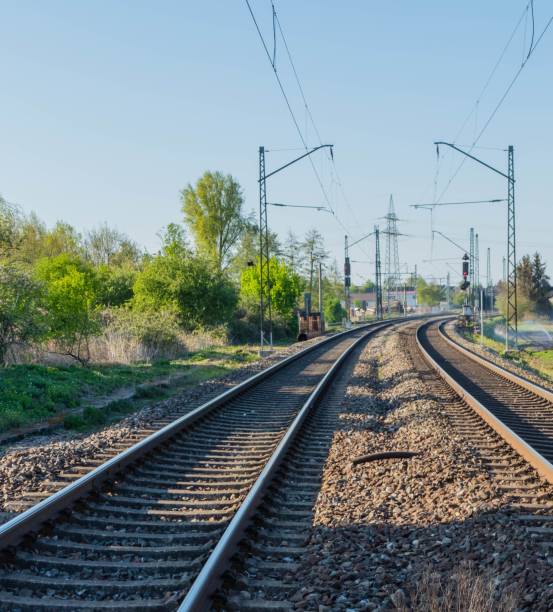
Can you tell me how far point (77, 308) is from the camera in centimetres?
2145

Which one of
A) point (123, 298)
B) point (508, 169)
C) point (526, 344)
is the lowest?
point (526, 344)

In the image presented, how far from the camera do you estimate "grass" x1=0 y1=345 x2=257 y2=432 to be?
39.4 ft

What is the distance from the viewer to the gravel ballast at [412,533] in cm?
443

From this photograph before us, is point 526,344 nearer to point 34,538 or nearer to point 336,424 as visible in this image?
point 336,424

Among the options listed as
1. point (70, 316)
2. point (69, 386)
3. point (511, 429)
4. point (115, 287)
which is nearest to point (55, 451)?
point (511, 429)

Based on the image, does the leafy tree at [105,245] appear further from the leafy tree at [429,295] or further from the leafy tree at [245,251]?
the leafy tree at [429,295]

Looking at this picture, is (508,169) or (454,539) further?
(508,169)

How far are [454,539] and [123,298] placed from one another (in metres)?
43.6

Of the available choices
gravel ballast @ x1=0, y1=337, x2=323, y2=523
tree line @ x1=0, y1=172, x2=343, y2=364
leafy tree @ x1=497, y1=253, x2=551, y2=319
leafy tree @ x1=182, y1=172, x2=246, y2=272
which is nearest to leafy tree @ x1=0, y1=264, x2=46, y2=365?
tree line @ x1=0, y1=172, x2=343, y2=364

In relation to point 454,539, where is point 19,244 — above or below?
above

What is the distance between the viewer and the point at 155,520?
6.08m

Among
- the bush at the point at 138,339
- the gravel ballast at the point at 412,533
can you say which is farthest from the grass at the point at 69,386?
the gravel ballast at the point at 412,533

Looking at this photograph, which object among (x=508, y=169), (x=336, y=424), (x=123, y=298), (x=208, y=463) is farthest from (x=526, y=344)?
(x=208, y=463)

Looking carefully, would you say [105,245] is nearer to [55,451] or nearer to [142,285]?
[142,285]
